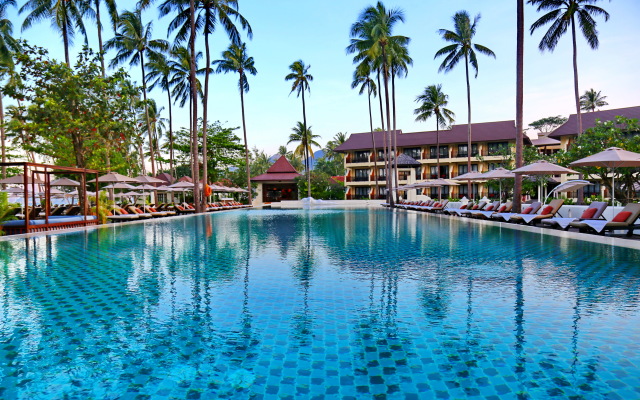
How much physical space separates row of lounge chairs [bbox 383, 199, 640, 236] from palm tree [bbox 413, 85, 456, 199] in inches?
1077

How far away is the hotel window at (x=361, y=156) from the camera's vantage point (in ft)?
187

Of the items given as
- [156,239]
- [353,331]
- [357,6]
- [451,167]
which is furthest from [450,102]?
[353,331]

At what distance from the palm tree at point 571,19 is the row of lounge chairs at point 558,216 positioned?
11320mm

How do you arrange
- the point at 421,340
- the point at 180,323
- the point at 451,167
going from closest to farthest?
1. the point at 421,340
2. the point at 180,323
3. the point at 451,167

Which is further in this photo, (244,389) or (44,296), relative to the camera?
(44,296)

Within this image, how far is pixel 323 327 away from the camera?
173 inches

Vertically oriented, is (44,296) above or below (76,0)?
below

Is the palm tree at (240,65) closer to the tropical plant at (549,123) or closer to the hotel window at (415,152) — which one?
the hotel window at (415,152)

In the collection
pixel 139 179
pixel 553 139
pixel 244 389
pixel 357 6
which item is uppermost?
pixel 357 6

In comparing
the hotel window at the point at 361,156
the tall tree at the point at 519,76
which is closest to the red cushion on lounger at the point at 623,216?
the tall tree at the point at 519,76

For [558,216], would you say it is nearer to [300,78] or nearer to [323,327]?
[323,327]

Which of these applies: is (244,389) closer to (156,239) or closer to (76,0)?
(156,239)

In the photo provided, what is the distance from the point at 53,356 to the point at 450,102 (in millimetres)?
49855

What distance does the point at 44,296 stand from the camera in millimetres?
5707
